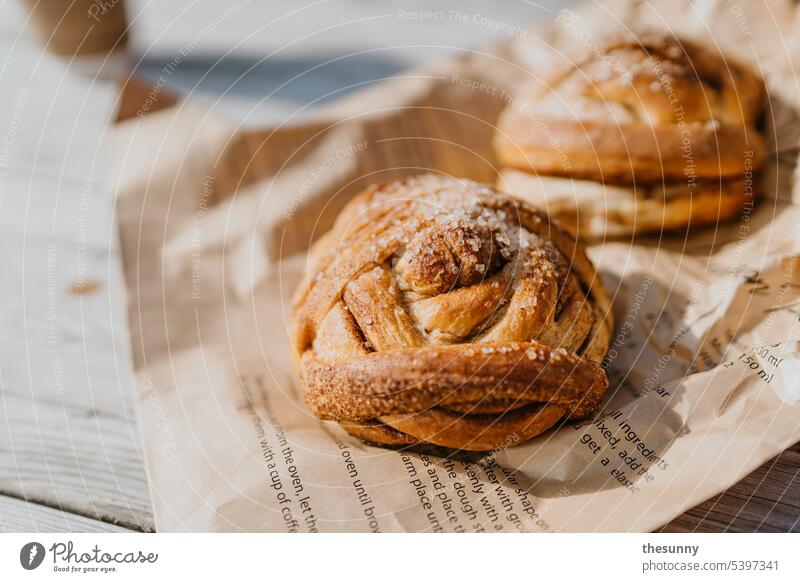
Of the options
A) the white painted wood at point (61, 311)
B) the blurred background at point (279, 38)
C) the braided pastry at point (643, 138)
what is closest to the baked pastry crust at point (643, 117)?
the braided pastry at point (643, 138)

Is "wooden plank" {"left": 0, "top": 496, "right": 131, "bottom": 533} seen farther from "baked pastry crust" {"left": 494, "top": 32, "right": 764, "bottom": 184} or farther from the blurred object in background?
the blurred object in background

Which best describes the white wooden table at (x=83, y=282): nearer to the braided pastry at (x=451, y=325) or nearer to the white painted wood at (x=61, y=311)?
the white painted wood at (x=61, y=311)

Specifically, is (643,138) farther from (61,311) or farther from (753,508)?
(61,311)

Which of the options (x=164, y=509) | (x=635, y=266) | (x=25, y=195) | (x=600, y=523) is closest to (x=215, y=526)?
(x=164, y=509)

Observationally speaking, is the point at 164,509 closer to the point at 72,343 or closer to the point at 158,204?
the point at 72,343

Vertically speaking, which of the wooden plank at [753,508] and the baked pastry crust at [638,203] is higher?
the baked pastry crust at [638,203]

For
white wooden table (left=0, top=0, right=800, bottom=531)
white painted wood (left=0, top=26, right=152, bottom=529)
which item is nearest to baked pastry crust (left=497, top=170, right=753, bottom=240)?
white wooden table (left=0, top=0, right=800, bottom=531)

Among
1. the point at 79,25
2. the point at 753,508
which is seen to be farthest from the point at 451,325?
the point at 79,25

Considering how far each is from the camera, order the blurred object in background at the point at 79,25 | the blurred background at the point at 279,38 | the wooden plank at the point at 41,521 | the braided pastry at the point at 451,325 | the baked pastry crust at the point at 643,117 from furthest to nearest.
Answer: the blurred background at the point at 279,38 → the blurred object in background at the point at 79,25 → the baked pastry crust at the point at 643,117 → the wooden plank at the point at 41,521 → the braided pastry at the point at 451,325
